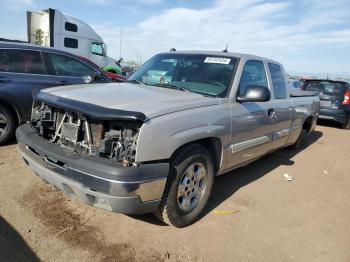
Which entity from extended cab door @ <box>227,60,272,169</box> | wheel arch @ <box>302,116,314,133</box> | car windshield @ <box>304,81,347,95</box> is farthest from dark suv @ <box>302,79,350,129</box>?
extended cab door @ <box>227,60,272,169</box>

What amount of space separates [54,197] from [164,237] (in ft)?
4.77

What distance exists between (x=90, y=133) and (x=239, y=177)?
9.29 feet

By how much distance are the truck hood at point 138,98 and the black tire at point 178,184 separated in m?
0.43

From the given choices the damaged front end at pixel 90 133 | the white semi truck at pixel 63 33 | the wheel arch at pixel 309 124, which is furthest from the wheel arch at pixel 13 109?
the white semi truck at pixel 63 33

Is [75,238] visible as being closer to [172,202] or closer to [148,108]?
[172,202]

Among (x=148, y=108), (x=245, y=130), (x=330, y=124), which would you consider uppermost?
(x=148, y=108)

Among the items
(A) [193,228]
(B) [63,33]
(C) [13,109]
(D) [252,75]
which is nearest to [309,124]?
(D) [252,75]

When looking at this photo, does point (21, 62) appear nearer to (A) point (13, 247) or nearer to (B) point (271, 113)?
(A) point (13, 247)

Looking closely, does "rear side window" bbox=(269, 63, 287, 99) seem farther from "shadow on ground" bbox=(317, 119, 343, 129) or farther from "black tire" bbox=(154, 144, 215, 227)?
"shadow on ground" bbox=(317, 119, 343, 129)

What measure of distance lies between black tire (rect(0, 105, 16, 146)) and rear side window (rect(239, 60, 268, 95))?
12.8 ft

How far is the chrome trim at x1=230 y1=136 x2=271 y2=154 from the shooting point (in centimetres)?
405

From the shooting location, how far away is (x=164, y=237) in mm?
3357

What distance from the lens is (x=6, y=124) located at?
5.78m

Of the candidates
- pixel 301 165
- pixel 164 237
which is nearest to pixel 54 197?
pixel 164 237
